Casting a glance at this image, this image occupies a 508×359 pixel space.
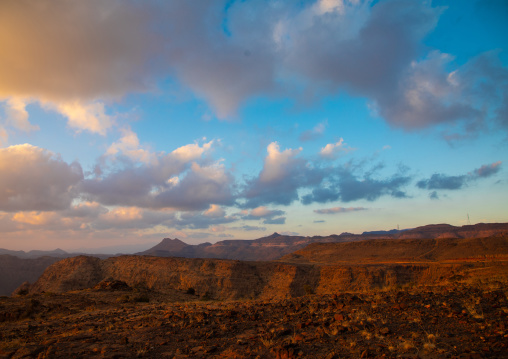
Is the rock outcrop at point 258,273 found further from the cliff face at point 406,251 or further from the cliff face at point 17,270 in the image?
the cliff face at point 17,270

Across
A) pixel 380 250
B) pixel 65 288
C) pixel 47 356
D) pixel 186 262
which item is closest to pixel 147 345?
pixel 47 356

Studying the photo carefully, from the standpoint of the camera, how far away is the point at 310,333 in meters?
8.39

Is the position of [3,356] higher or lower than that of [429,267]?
higher

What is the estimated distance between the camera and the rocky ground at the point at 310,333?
6.93 metres

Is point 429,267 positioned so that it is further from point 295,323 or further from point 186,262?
point 295,323

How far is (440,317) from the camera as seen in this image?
9016 millimetres

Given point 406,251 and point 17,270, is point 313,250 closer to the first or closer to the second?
point 406,251

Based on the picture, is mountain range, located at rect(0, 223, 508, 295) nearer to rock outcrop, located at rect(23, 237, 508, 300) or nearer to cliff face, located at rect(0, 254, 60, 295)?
cliff face, located at rect(0, 254, 60, 295)

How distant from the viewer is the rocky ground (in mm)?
6930

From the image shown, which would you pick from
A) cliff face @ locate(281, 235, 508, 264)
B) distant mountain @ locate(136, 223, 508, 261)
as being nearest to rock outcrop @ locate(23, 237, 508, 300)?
cliff face @ locate(281, 235, 508, 264)

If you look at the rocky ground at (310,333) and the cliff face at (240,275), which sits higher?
the rocky ground at (310,333)

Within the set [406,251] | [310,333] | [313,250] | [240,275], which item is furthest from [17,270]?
[310,333]

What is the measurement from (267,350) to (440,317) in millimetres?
5822

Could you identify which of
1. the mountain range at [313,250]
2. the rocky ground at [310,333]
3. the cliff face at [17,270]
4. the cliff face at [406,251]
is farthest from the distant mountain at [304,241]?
the rocky ground at [310,333]
